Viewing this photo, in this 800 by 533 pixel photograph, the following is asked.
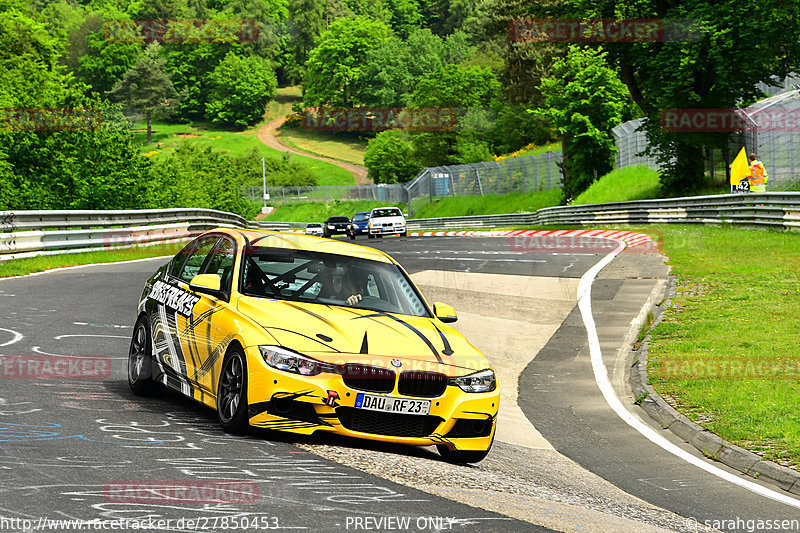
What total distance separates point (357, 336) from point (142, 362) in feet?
8.61

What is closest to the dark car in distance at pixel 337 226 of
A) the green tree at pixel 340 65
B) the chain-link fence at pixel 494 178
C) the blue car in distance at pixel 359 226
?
the blue car in distance at pixel 359 226

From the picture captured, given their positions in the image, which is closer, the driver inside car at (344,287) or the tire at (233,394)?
the tire at (233,394)

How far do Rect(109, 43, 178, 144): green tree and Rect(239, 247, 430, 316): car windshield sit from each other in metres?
159

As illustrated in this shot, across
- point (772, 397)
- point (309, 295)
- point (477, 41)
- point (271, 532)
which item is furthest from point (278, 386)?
point (477, 41)

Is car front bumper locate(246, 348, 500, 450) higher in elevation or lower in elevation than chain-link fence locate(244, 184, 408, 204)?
lower

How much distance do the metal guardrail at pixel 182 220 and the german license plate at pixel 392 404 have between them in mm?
16192

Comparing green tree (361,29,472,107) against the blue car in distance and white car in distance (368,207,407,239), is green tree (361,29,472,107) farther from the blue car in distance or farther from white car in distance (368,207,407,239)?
white car in distance (368,207,407,239)

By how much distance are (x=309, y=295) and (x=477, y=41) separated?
15350 cm

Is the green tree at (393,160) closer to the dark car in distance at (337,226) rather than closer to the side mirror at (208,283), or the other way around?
the dark car in distance at (337,226)

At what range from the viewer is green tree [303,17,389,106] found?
6983 inches

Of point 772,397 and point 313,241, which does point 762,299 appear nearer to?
point 772,397

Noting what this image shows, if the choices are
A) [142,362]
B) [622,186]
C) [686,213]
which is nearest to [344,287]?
[142,362]

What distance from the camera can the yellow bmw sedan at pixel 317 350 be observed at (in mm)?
6934

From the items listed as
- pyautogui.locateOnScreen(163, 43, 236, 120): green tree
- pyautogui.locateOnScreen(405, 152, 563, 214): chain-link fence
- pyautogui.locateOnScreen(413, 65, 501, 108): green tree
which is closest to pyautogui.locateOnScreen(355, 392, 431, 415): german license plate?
pyautogui.locateOnScreen(405, 152, 563, 214): chain-link fence
